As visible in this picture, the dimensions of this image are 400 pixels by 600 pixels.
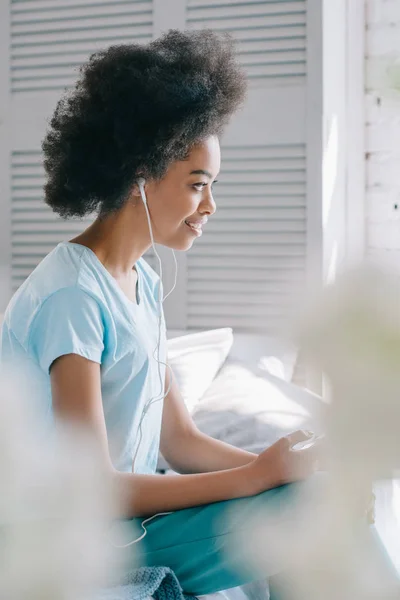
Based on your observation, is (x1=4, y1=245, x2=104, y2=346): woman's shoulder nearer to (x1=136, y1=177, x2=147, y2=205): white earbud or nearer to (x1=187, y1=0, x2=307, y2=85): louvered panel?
(x1=136, y1=177, x2=147, y2=205): white earbud

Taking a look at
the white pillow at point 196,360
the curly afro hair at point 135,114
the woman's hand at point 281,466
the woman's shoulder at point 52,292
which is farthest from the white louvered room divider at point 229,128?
the woman's hand at point 281,466

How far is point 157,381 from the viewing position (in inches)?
54.1

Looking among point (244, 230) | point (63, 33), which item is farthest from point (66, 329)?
point (63, 33)

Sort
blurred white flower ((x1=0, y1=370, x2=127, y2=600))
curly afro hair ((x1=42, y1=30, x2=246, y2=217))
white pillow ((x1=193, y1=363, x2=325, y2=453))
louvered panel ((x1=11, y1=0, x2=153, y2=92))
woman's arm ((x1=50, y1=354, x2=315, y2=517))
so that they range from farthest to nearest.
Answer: louvered panel ((x1=11, y1=0, x2=153, y2=92)) < white pillow ((x1=193, y1=363, x2=325, y2=453)) < curly afro hair ((x1=42, y1=30, x2=246, y2=217)) < woman's arm ((x1=50, y1=354, x2=315, y2=517)) < blurred white flower ((x1=0, y1=370, x2=127, y2=600))

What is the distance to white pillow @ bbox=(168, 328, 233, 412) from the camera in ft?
6.02

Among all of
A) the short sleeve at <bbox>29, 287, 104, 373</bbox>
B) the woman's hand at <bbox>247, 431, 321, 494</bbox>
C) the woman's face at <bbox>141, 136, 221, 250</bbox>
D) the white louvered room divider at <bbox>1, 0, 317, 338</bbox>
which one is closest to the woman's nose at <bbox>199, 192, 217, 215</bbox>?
the woman's face at <bbox>141, 136, 221, 250</bbox>

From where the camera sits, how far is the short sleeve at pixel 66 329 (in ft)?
3.67

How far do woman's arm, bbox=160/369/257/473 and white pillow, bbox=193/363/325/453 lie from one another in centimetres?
19

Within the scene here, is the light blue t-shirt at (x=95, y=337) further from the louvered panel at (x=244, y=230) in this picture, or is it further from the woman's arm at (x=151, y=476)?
the louvered panel at (x=244, y=230)

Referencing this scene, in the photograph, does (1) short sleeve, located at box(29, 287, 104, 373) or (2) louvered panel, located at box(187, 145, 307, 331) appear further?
(2) louvered panel, located at box(187, 145, 307, 331)

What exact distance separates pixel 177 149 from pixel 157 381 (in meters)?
0.44

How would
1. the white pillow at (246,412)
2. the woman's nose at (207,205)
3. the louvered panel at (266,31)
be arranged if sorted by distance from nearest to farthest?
the woman's nose at (207,205), the white pillow at (246,412), the louvered panel at (266,31)

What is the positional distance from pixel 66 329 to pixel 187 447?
44 cm

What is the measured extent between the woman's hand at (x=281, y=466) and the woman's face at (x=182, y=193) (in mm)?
495
